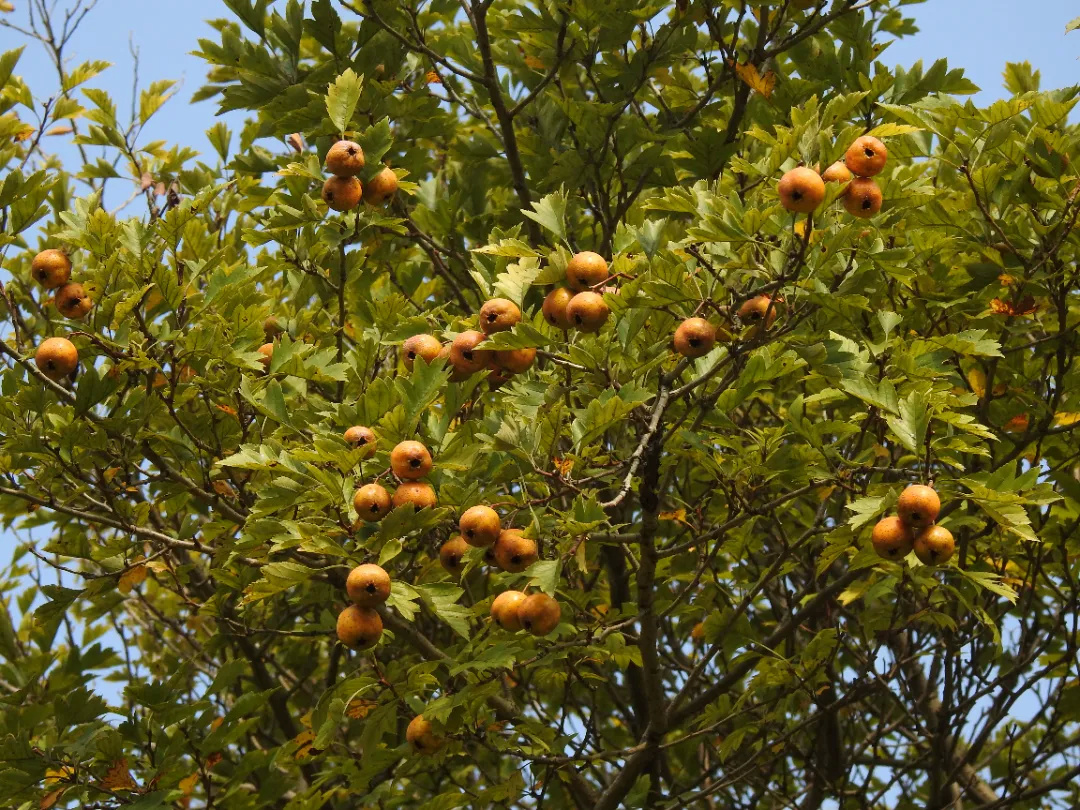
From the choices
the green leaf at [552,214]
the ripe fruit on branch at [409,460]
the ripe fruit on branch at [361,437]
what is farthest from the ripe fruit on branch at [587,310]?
the ripe fruit on branch at [361,437]

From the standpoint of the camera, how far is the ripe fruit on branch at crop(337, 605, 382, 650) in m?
3.13

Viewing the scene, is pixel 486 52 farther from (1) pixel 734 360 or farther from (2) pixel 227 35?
(1) pixel 734 360

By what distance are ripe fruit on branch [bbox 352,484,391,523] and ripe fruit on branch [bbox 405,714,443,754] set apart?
0.88 meters

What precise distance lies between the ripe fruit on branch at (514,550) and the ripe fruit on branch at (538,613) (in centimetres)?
10

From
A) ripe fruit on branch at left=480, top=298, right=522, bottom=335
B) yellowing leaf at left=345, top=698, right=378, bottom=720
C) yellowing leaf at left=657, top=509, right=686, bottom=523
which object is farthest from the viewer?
yellowing leaf at left=657, top=509, right=686, bottom=523

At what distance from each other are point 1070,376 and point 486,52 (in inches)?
Result: 104

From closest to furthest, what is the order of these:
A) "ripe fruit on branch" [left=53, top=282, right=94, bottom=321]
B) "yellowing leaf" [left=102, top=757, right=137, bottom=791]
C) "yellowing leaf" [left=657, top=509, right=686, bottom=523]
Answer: "yellowing leaf" [left=102, top=757, right=137, bottom=791]
"ripe fruit on branch" [left=53, top=282, right=94, bottom=321]
"yellowing leaf" [left=657, top=509, right=686, bottom=523]

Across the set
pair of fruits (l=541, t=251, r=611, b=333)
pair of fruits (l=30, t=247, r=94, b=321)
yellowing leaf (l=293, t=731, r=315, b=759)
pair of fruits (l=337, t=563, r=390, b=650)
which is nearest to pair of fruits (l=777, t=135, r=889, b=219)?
pair of fruits (l=541, t=251, r=611, b=333)

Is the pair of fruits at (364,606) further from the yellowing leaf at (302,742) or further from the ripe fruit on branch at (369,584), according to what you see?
the yellowing leaf at (302,742)

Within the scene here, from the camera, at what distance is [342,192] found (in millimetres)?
3750

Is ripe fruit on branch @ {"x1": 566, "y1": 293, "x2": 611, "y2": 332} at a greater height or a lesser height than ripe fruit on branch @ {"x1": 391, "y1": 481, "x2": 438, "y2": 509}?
greater

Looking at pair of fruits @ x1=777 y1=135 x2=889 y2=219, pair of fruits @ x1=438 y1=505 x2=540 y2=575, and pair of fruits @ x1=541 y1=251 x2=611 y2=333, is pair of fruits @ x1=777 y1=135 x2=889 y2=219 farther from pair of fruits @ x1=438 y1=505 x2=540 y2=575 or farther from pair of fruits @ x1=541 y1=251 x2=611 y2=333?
pair of fruits @ x1=438 y1=505 x2=540 y2=575

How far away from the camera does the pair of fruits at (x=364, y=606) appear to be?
302 cm

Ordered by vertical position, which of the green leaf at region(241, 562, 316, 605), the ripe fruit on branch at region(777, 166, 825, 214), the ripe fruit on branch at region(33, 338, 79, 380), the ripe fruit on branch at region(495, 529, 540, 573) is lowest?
the ripe fruit on branch at region(495, 529, 540, 573)
